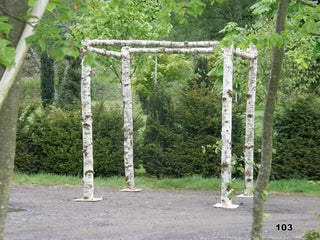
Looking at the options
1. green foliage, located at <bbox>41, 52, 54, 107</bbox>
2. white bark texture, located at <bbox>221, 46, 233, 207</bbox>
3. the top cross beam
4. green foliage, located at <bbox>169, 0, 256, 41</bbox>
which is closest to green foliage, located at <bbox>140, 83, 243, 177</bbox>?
the top cross beam

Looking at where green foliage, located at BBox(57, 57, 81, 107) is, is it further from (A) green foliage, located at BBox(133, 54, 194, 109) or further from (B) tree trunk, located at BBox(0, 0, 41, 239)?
(B) tree trunk, located at BBox(0, 0, 41, 239)

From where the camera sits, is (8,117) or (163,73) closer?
(8,117)

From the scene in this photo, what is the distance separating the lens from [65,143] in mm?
12414

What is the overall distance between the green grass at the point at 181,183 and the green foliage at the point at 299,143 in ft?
1.38

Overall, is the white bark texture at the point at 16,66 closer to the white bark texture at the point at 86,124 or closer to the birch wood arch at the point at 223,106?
the birch wood arch at the point at 223,106

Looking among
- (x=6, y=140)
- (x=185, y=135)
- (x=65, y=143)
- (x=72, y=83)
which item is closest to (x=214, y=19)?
(x=72, y=83)

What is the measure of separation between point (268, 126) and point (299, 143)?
29.5 feet

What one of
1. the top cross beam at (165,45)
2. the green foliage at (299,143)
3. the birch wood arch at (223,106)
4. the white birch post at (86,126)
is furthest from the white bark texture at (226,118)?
the green foliage at (299,143)

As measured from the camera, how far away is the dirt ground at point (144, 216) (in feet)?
19.4

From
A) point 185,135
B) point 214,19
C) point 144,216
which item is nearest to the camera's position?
point 144,216

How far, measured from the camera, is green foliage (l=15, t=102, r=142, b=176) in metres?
12.4

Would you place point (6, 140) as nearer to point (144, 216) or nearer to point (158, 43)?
point (144, 216)

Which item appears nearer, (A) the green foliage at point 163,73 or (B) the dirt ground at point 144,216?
(B) the dirt ground at point 144,216

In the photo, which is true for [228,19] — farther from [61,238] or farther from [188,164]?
[61,238]
